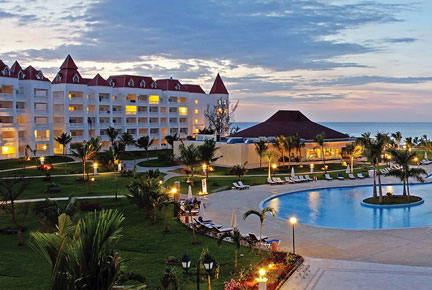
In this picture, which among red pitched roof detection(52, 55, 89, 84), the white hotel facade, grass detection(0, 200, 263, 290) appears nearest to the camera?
grass detection(0, 200, 263, 290)

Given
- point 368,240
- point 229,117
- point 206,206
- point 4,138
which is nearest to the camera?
point 368,240

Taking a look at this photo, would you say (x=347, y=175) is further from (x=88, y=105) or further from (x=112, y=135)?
(x=88, y=105)

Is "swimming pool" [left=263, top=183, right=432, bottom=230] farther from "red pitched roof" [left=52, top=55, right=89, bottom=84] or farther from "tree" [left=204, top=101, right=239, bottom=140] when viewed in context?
"tree" [left=204, top=101, right=239, bottom=140]

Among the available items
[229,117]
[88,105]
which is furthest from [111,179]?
[229,117]

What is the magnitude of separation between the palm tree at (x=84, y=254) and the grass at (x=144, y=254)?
4.17 meters

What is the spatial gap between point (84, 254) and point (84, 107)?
2352 inches

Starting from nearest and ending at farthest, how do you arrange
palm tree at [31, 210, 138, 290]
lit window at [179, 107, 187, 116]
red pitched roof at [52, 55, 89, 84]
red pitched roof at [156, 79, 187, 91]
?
palm tree at [31, 210, 138, 290]
red pitched roof at [52, 55, 89, 84]
red pitched roof at [156, 79, 187, 91]
lit window at [179, 107, 187, 116]

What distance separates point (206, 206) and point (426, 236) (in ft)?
41.9

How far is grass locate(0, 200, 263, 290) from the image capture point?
42.2 feet

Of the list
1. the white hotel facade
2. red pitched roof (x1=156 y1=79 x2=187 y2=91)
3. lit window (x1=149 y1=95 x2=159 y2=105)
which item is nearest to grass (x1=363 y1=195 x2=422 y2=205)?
the white hotel facade

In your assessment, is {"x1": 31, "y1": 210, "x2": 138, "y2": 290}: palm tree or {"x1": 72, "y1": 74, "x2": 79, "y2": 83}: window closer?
{"x1": 31, "y1": 210, "x2": 138, "y2": 290}: palm tree

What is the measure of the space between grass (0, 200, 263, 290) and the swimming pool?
7.87 m

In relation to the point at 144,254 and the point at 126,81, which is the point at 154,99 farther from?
the point at 144,254

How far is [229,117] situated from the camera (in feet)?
281
